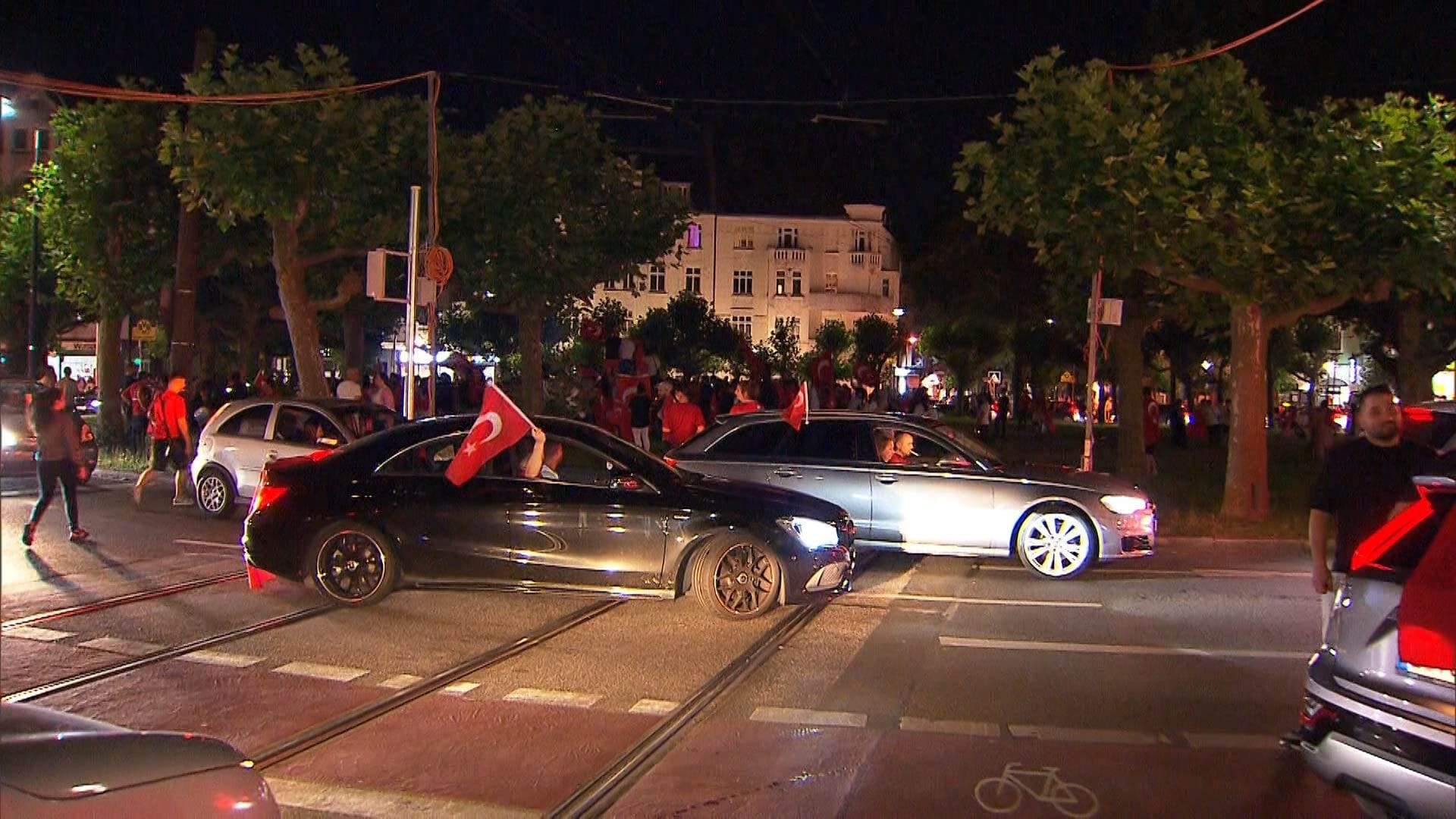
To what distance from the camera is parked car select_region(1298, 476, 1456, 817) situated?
14.6 feet

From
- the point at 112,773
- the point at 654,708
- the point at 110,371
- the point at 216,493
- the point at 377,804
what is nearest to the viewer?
the point at 112,773

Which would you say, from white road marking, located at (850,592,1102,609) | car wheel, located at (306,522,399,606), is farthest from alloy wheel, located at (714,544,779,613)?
car wheel, located at (306,522,399,606)

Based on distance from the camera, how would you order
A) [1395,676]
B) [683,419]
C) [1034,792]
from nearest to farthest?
1. [1395,676]
2. [1034,792]
3. [683,419]

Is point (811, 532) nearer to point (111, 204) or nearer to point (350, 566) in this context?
point (350, 566)

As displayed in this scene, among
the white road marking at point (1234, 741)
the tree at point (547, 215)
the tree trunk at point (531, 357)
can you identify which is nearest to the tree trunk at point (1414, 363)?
the tree at point (547, 215)

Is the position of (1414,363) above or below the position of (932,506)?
above

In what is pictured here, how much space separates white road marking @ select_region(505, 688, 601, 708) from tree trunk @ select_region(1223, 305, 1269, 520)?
12436 millimetres

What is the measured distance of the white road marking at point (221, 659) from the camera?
8.01 meters

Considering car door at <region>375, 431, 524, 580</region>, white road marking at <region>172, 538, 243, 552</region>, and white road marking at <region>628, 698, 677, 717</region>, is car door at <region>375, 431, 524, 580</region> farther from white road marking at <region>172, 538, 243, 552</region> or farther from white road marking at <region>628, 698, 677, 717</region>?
white road marking at <region>172, 538, 243, 552</region>

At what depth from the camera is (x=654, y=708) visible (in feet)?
23.6

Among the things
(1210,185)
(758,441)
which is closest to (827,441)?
(758,441)

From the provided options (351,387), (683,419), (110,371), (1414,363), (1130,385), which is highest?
(1414,363)

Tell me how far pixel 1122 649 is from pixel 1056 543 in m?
3.21

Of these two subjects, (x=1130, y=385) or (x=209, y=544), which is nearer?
(x=209, y=544)
